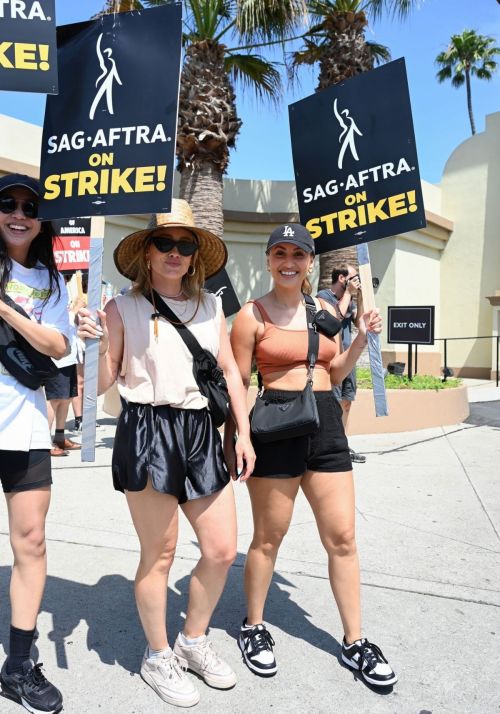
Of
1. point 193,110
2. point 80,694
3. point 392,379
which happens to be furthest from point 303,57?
point 80,694

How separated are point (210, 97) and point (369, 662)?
986 cm

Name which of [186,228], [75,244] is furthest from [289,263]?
[75,244]

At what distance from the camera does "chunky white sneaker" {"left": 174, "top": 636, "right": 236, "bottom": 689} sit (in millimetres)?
2463

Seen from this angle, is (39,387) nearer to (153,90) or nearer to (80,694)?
(80,694)

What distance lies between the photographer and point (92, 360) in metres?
2.41

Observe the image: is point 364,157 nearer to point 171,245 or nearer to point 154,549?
point 171,245

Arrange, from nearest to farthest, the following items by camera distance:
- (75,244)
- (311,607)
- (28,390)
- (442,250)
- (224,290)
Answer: (28,390) < (311,607) < (224,290) < (75,244) < (442,250)

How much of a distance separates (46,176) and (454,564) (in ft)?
10.6

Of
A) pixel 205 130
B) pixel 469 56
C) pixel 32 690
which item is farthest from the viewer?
pixel 469 56

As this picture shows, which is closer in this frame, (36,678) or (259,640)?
(36,678)

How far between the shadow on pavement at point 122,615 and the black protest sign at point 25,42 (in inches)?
101

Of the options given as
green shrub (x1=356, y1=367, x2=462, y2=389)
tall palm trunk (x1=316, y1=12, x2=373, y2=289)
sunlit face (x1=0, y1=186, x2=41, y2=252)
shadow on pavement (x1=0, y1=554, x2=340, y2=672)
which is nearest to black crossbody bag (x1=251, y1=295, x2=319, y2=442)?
shadow on pavement (x1=0, y1=554, x2=340, y2=672)

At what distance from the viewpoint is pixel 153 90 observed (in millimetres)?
2701

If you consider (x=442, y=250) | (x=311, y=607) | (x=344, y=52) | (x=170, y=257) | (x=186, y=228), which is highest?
(x=344, y=52)
